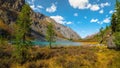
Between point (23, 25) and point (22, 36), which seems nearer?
point (22, 36)

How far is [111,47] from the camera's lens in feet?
182

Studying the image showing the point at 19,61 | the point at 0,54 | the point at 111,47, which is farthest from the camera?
the point at 111,47

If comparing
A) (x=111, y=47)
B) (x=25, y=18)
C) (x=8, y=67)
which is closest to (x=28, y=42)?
(x=25, y=18)

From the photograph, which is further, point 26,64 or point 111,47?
point 111,47

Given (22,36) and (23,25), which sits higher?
(23,25)

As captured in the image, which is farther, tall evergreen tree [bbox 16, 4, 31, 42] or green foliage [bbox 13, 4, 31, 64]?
tall evergreen tree [bbox 16, 4, 31, 42]

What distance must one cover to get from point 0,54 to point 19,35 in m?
4.64

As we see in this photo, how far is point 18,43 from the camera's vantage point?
33.2m

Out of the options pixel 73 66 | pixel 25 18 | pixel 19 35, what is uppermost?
pixel 25 18

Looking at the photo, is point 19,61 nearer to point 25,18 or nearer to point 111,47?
point 25,18

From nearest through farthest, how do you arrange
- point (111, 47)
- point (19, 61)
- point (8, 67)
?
point (8, 67) < point (19, 61) < point (111, 47)

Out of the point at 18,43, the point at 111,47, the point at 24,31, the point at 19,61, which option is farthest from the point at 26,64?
the point at 111,47

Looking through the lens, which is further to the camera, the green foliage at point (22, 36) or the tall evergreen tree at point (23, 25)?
the tall evergreen tree at point (23, 25)

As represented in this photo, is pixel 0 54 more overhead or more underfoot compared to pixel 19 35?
more underfoot
